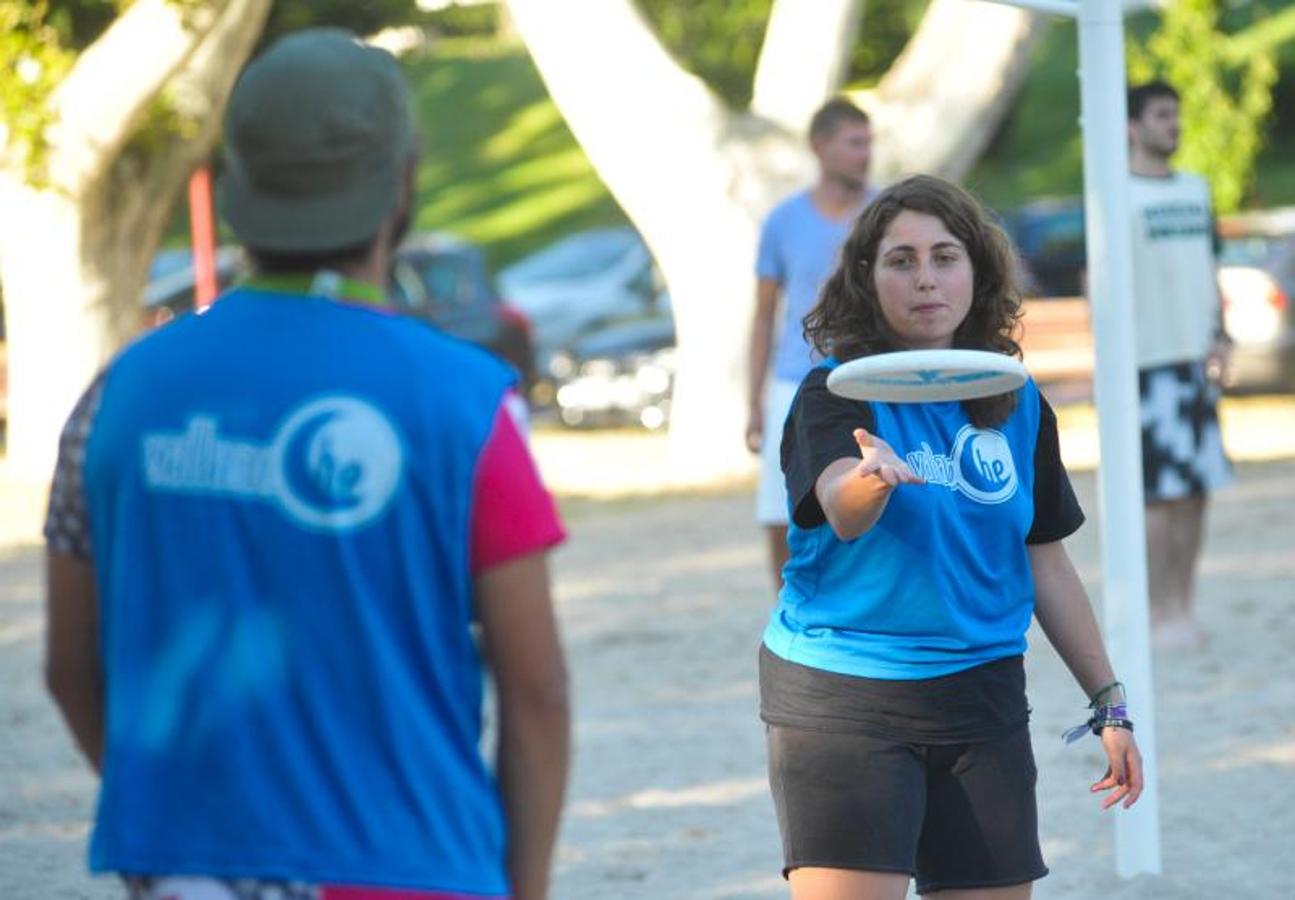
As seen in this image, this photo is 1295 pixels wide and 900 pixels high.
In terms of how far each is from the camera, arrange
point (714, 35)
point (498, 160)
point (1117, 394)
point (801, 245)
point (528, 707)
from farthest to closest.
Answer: point (498, 160)
point (714, 35)
point (801, 245)
point (1117, 394)
point (528, 707)

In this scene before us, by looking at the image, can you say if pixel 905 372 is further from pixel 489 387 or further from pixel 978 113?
pixel 978 113

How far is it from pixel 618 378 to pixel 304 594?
1756cm

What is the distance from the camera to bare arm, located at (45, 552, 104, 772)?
249 cm

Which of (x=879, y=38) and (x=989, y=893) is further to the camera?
(x=879, y=38)

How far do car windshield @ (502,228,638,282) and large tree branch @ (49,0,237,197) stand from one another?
9.51 m

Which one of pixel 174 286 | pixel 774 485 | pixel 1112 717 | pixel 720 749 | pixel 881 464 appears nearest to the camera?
pixel 881 464

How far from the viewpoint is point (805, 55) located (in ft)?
50.2

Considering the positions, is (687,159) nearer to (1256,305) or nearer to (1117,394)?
(1256,305)

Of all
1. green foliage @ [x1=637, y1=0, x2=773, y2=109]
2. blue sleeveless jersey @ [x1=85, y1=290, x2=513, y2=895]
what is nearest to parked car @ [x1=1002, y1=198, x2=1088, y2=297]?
green foliage @ [x1=637, y1=0, x2=773, y2=109]

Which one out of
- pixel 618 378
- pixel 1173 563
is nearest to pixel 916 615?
pixel 1173 563

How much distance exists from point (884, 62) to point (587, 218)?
19.9ft

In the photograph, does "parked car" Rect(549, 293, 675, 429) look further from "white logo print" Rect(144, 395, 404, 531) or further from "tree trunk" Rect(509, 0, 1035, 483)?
"white logo print" Rect(144, 395, 404, 531)

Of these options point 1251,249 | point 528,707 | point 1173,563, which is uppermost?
point 528,707

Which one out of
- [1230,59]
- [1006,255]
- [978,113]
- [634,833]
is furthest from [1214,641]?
[1230,59]
